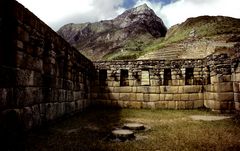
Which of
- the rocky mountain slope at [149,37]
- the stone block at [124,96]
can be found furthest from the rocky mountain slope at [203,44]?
the stone block at [124,96]

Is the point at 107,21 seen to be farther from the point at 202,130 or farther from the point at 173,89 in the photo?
the point at 202,130

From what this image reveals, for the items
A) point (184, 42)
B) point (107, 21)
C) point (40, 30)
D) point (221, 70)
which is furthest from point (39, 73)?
point (107, 21)

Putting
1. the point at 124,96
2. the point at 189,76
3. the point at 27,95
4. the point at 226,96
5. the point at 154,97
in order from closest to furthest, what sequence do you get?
the point at 27,95 < the point at 226,96 < the point at 189,76 < the point at 154,97 < the point at 124,96

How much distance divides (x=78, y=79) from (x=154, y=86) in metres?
3.71

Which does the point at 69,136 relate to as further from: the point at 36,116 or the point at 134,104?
the point at 134,104

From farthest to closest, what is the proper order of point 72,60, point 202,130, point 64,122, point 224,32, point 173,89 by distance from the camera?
point 224,32
point 173,89
point 72,60
point 64,122
point 202,130

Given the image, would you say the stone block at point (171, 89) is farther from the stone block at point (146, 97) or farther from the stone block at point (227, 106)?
the stone block at point (227, 106)

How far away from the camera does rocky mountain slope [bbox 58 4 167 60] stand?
142 ft

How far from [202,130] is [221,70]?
4.07 m

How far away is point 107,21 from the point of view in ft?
206

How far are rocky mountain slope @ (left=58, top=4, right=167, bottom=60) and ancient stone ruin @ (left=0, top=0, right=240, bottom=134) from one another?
26968 millimetres

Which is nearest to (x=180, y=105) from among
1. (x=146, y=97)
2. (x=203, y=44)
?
(x=146, y=97)

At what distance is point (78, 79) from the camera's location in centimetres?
1014

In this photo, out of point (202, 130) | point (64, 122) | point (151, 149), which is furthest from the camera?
point (64, 122)
